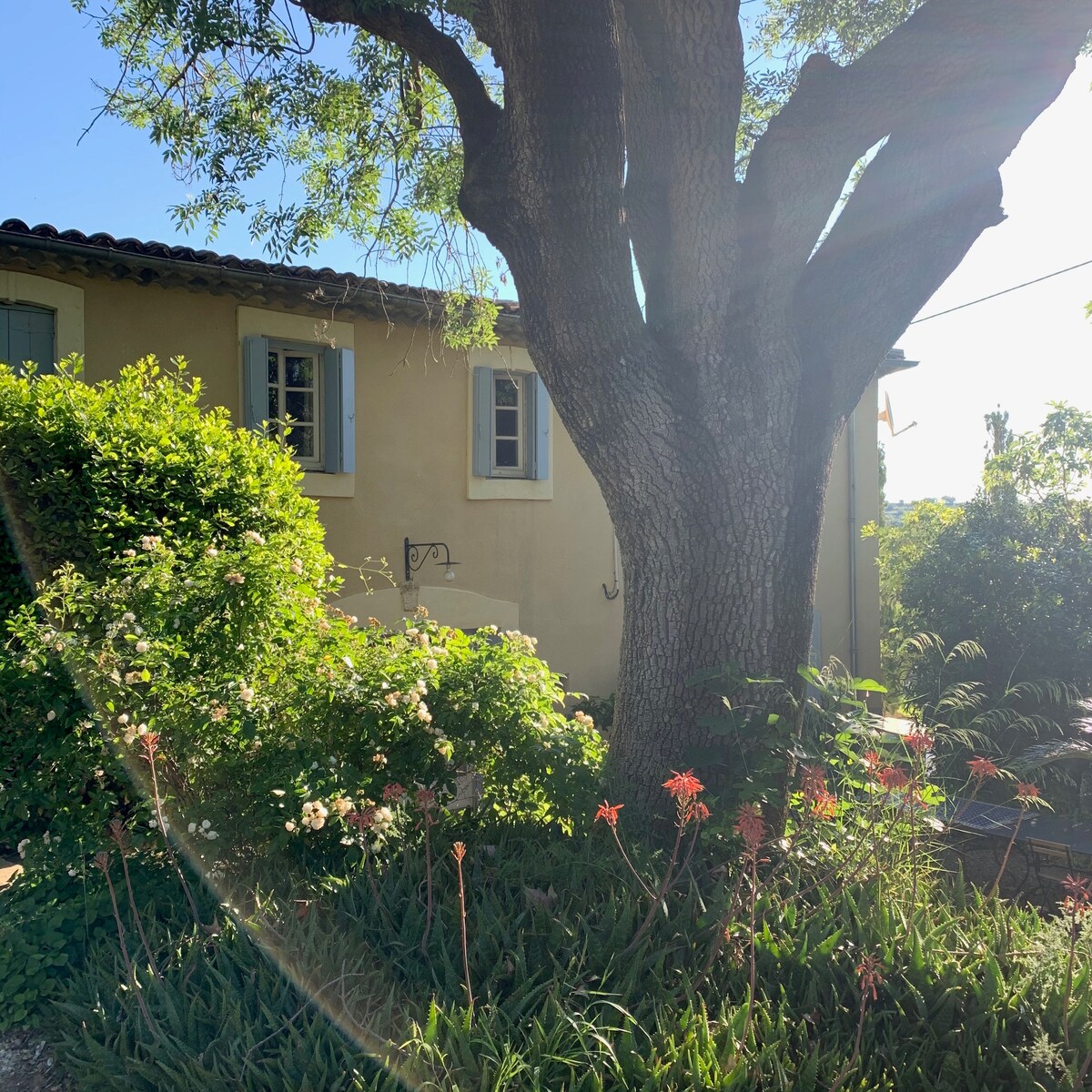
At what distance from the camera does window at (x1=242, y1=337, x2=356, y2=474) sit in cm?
797

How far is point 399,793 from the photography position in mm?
2986

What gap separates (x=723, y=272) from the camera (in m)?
3.98

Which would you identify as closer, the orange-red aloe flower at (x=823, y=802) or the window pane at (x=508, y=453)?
the orange-red aloe flower at (x=823, y=802)

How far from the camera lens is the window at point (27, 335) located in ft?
21.4

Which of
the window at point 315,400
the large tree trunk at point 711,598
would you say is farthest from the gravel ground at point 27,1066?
the window at point 315,400

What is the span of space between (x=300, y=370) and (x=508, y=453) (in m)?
2.25

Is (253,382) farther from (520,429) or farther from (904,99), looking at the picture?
(904,99)

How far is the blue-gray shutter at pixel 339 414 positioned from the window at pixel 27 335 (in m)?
2.15

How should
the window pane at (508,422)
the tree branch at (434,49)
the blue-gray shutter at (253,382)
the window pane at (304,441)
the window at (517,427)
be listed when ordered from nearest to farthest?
1. the tree branch at (434,49)
2. the blue-gray shutter at (253,382)
3. the window pane at (304,441)
4. the window at (517,427)
5. the window pane at (508,422)

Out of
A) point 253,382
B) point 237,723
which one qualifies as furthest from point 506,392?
point 237,723

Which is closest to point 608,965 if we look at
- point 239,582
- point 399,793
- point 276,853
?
point 399,793

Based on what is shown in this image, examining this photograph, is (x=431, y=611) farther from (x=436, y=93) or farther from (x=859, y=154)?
(x=859, y=154)

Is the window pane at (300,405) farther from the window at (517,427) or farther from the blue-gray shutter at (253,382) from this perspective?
the window at (517,427)

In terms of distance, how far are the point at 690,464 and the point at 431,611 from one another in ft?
16.8
